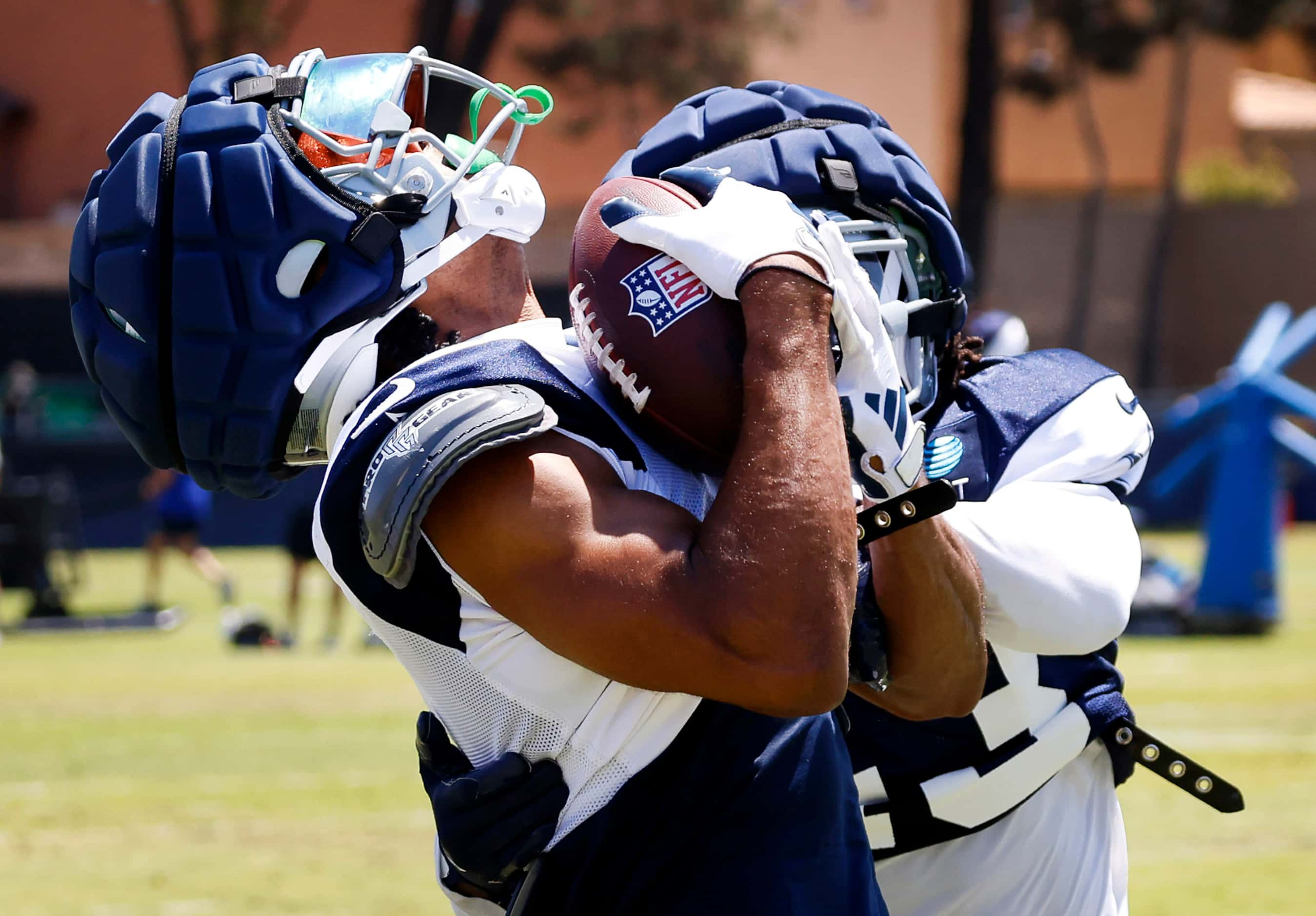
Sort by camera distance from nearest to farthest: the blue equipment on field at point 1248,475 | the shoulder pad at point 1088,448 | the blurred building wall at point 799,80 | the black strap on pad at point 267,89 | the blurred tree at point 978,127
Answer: the black strap on pad at point 267,89, the shoulder pad at point 1088,448, the blue equipment on field at point 1248,475, the blurred tree at point 978,127, the blurred building wall at point 799,80

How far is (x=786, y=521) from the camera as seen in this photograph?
1.87 meters

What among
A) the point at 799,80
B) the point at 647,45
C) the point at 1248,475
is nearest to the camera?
the point at 1248,475

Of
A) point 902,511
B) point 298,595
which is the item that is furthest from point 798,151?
point 298,595

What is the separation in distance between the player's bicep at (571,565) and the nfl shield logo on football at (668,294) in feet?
0.73

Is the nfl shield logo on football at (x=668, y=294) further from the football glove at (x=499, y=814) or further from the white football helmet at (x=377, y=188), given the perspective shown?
the football glove at (x=499, y=814)

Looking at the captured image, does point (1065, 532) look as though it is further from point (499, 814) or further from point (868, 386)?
point (499, 814)

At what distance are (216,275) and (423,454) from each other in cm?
43

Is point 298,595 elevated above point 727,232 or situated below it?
below

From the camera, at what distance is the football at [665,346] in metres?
2.05

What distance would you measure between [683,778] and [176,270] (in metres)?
0.87

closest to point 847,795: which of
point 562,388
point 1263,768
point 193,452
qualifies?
point 562,388

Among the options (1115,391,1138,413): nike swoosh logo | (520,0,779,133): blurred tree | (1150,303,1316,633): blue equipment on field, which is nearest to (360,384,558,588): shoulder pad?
(1115,391,1138,413): nike swoosh logo

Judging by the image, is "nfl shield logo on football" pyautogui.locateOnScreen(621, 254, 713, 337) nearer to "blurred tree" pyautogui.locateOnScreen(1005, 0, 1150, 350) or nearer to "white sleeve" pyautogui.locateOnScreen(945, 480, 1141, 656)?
"white sleeve" pyautogui.locateOnScreen(945, 480, 1141, 656)

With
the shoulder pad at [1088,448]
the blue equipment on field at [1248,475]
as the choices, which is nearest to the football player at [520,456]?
the shoulder pad at [1088,448]
